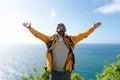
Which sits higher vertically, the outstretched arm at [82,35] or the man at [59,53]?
the outstretched arm at [82,35]

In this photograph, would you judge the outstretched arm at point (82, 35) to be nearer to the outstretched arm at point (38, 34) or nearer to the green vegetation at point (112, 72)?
the outstretched arm at point (38, 34)

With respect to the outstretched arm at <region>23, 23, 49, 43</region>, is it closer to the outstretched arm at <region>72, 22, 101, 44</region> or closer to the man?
the man

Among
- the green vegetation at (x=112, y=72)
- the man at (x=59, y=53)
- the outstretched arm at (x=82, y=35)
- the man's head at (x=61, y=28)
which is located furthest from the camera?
the green vegetation at (x=112, y=72)

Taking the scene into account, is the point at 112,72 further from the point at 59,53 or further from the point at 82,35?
the point at 59,53

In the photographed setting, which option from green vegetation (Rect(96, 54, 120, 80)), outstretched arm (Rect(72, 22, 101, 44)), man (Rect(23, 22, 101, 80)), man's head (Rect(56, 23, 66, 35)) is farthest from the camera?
green vegetation (Rect(96, 54, 120, 80))

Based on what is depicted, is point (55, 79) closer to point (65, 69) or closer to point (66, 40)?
point (65, 69)

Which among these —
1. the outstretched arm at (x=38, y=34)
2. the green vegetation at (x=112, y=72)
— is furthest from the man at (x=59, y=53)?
the green vegetation at (x=112, y=72)

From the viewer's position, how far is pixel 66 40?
6344 mm

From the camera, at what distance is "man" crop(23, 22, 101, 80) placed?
6188 mm

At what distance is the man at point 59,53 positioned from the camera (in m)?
6.19

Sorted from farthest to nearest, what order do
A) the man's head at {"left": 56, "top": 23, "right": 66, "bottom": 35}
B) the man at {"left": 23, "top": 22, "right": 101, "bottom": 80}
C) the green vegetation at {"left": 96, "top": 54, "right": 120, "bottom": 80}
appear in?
the green vegetation at {"left": 96, "top": 54, "right": 120, "bottom": 80} → the man's head at {"left": 56, "top": 23, "right": 66, "bottom": 35} → the man at {"left": 23, "top": 22, "right": 101, "bottom": 80}

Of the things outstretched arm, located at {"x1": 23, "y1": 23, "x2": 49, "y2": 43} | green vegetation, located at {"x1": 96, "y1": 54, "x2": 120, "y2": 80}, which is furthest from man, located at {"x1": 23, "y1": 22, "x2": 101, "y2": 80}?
A: green vegetation, located at {"x1": 96, "y1": 54, "x2": 120, "y2": 80}

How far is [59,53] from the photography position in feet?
20.3

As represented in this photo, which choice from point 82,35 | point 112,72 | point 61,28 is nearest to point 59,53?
point 61,28
